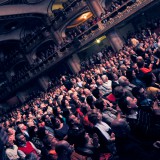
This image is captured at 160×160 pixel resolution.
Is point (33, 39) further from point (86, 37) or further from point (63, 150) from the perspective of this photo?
point (63, 150)

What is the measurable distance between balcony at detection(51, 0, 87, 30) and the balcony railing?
10.4 feet

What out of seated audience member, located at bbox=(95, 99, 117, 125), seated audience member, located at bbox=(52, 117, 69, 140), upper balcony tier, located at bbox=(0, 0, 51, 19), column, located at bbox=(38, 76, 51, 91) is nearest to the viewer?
seated audience member, located at bbox=(95, 99, 117, 125)

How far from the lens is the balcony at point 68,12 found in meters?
22.2

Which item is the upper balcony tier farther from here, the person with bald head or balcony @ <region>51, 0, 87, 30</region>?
the person with bald head

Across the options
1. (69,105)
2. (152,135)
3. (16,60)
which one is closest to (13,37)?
(16,60)

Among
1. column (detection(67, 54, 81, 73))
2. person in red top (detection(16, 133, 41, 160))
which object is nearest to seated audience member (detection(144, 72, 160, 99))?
person in red top (detection(16, 133, 41, 160))

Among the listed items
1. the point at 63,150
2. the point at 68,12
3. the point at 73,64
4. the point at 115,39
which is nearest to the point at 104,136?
the point at 63,150

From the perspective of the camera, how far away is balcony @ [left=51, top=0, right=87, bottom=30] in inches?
873

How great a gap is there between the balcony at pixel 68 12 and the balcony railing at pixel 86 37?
3.16 metres

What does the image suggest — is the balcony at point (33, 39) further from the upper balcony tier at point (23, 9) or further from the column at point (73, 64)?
the column at point (73, 64)

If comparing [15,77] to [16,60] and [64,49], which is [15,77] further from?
[64,49]

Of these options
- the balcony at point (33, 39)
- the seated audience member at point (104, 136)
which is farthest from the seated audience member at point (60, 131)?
the balcony at point (33, 39)

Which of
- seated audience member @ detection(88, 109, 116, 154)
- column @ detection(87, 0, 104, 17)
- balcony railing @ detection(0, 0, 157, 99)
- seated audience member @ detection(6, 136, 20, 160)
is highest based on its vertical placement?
column @ detection(87, 0, 104, 17)

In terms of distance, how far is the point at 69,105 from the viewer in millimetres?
7598
